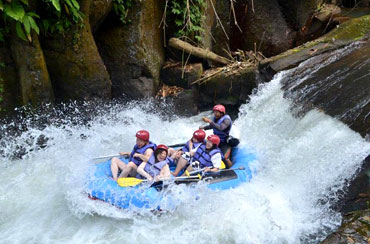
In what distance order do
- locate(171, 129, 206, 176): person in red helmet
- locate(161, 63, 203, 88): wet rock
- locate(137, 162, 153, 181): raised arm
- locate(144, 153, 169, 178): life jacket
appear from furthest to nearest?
locate(161, 63, 203, 88): wet rock, locate(171, 129, 206, 176): person in red helmet, locate(144, 153, 169, 178): life jacket, locate(137, 162, 153, 181): raised arm

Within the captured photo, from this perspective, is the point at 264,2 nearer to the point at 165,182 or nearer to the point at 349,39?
the point at 349,39

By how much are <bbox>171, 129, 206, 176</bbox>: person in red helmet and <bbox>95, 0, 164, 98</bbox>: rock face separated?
95.6 inches

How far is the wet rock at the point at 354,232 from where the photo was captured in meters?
3.72

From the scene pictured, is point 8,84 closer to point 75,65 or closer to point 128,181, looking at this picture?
point 75,65

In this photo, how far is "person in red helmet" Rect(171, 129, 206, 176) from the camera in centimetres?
582

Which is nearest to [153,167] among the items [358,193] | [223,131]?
[223,131]

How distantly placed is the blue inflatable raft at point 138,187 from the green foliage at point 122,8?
3.33 meters

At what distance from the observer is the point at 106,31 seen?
25.7 ft

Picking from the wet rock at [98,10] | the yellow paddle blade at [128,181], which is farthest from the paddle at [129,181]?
the wet rock at [98,10]

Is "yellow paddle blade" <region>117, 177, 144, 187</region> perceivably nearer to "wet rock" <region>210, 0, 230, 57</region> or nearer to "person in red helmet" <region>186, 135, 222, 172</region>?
"person in red helmet" <region>186, 135, 222, 172</region>

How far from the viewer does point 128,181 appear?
17.1ft

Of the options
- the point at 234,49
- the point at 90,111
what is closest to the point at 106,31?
the point at 90,111

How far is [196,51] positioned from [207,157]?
11.4ft

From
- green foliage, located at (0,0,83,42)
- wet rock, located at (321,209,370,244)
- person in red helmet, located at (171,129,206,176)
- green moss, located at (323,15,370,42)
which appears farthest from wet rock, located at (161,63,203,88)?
wet rock, located at (321,209,370,244)
